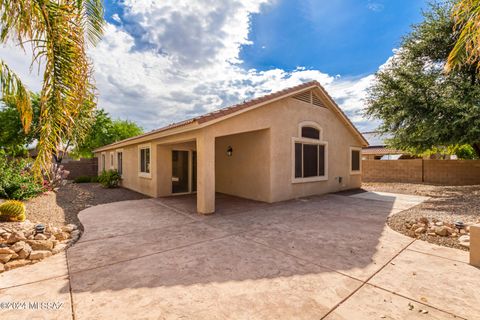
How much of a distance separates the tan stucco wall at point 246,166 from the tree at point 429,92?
403 inches

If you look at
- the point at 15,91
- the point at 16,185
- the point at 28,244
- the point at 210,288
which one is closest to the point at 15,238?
the point at 28,244

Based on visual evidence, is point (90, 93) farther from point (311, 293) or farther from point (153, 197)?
point (153, 197)

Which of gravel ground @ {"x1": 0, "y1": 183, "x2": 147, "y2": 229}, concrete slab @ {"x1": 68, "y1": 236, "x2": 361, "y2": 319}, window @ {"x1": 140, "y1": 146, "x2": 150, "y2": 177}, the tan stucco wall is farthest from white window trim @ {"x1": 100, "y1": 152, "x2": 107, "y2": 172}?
concrete slab @ {"x1": 68, "y1": 236, "x2": 361, "y2": 319}

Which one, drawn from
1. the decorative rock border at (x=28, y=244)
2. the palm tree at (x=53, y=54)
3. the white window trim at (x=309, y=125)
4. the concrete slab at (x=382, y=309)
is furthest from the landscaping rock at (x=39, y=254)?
the white window trim at (x=309, y=125)

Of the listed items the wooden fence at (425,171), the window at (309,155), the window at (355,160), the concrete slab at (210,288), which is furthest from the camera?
the wooden fence at (425,171)

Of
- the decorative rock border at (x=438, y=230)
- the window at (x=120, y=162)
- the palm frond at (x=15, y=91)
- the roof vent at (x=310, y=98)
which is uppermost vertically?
the roof vent at (x=310, y=98)

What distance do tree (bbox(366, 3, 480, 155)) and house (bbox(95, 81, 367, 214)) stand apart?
133 inches

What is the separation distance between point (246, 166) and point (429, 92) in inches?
477

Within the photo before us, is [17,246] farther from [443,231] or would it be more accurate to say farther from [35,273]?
[443,231]

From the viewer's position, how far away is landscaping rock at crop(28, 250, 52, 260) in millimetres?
4434

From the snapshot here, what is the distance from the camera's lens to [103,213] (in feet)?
27.7

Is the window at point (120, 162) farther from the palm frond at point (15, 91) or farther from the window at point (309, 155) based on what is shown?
the window at point (309, 155)

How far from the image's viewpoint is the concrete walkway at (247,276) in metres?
2.95

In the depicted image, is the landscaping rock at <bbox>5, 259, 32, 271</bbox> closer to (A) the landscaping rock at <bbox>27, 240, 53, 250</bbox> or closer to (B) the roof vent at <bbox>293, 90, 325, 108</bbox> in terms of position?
(A) the landscaping rock at <bbox>27, 240, 53, 250</bbox>
